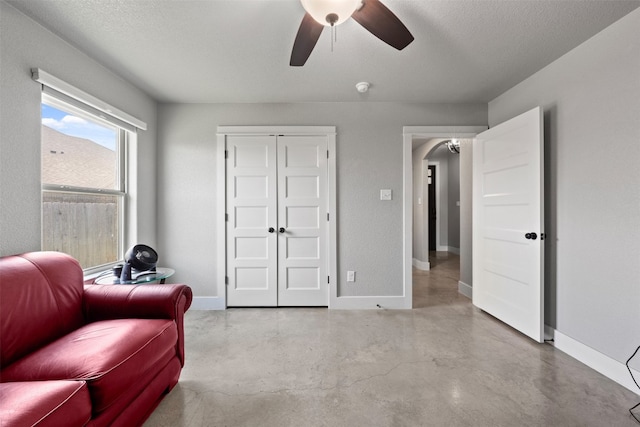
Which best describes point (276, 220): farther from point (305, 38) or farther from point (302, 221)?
point (305, 38)

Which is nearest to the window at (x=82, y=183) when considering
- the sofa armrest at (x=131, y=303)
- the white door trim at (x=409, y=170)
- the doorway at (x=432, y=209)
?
the sofa armrest at (x=131, y=303)

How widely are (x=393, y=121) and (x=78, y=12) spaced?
2.73 m

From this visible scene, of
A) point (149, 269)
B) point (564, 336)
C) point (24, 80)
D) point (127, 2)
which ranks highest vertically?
point (127, 2)

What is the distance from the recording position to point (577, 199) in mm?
1983

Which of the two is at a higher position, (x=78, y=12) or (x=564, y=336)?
(x=78, y=12)

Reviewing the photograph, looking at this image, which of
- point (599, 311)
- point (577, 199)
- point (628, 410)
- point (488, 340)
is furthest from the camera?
point (488, 340)

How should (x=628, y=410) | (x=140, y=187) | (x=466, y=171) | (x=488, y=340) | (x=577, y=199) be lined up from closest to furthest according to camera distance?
(x=628, y=410) < (x=577, y=199) < (x=488, y=340) < (x=140, y=187) < (x=466, y=171)

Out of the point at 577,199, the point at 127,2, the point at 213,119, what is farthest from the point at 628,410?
the point at 213,119

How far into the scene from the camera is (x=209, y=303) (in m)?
2.95

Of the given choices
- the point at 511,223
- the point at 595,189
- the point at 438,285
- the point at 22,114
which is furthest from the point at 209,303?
the point at 595,189

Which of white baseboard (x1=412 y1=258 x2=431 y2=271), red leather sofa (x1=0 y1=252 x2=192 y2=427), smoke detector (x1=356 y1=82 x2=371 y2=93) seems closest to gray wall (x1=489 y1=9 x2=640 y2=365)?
smoke detector (x1=356 y1=82 x2=371 y2=93)

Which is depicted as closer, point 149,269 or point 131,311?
point 131,311

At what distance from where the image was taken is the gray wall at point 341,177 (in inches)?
116

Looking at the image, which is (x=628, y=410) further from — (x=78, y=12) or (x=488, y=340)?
(x=78, y=12)
